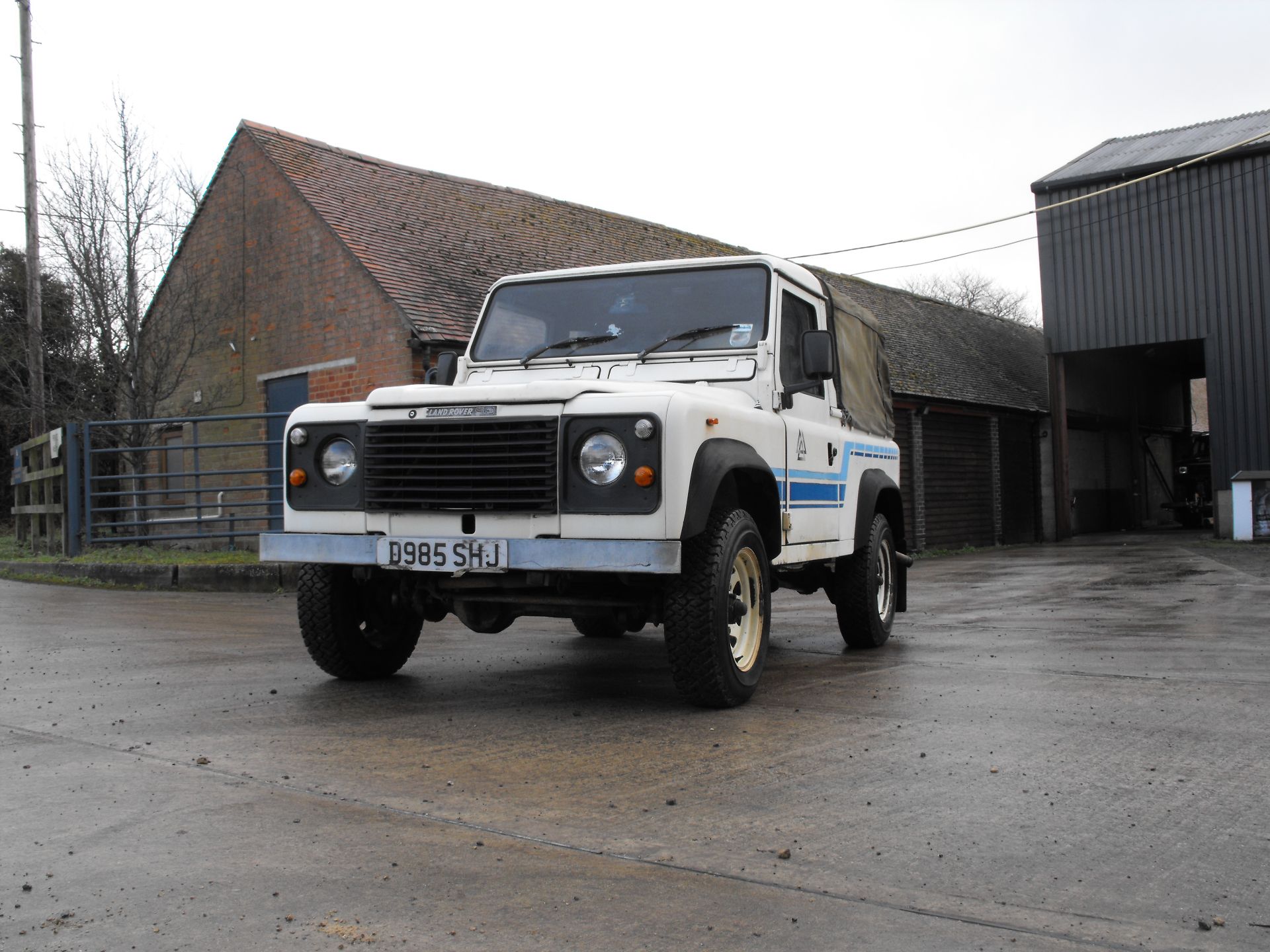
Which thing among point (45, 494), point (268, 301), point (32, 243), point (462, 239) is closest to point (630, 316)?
point (45, 494)

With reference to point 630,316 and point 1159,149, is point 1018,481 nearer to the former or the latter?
point 1159,149

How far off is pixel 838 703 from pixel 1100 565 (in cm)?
1349

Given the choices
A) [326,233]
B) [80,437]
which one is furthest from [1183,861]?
[326,233]

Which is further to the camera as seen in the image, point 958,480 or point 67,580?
point 958,480

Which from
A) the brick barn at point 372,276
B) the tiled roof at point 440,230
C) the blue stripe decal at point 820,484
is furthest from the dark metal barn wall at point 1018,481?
the blue stripe decal at point 820,484

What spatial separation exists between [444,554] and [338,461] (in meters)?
0.83

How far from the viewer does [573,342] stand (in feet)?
22.7

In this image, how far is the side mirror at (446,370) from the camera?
282 inches

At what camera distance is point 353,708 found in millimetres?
5754

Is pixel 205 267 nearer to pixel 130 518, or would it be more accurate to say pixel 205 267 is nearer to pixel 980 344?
pixel 130 518

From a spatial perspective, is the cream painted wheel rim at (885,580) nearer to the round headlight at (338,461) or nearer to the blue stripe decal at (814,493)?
the blue stripe decal at (814,493)

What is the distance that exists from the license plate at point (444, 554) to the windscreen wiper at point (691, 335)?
5.79 ft

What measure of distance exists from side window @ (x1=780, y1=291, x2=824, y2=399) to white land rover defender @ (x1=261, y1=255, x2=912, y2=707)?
0.02 m

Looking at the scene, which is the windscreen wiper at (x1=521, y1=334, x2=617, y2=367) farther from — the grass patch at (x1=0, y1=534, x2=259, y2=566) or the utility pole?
the utility pole
